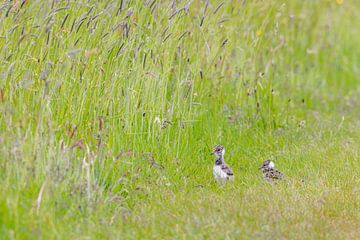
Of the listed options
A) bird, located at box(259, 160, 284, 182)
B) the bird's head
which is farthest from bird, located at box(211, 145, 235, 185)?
bird, located at box(259, 160, 284, 182)

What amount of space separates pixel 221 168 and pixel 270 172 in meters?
0.43

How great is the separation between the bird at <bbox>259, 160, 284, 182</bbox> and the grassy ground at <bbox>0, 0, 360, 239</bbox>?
0.08m

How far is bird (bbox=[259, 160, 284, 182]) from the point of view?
676 cm

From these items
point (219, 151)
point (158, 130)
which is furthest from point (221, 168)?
point (158, 130)

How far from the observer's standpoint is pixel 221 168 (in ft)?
22.3

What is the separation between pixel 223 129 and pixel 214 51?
2.63ft

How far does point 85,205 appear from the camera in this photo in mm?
5621

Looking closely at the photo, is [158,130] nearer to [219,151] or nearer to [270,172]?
[219,151]

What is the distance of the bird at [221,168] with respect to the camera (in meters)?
6.73

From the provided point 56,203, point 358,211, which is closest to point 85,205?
point 56,203

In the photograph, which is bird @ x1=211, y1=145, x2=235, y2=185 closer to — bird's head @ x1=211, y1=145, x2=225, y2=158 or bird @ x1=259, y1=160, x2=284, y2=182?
bird's head @ x1=211, y1=145, x2=225, y2=158

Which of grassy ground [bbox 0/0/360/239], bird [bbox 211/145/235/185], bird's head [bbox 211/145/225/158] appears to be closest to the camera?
grassy ground [bbox 0/0/360/239]

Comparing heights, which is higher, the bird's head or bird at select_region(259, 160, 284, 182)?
the bird's head

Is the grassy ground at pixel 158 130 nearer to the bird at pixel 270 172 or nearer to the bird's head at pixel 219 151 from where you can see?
the bird at pixel 270 172
